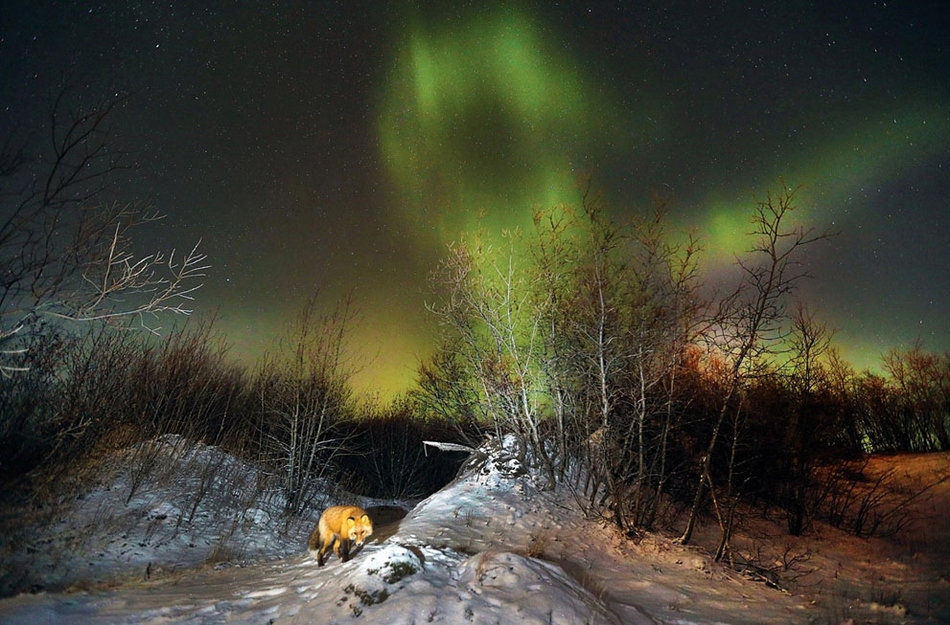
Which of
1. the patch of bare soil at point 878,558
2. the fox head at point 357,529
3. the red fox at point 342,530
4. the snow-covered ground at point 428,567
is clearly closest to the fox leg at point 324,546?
the red fox at point 342,530

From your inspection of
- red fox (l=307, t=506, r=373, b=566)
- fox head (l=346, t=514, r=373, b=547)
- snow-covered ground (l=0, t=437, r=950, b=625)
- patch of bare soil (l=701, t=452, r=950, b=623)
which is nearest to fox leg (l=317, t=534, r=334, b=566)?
red fox (l=307, t=506, r=373, b=566)

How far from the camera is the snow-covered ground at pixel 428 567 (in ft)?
19.4

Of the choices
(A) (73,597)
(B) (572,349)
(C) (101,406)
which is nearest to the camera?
(A) (73,597)

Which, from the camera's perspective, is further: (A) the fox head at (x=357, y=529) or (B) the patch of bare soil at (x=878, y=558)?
(B) the patch of bare soil at (x=878, y=558)

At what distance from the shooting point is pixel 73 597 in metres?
6.32

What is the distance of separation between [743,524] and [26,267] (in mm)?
19505

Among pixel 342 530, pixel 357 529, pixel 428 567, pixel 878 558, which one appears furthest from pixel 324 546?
pixel 878 558

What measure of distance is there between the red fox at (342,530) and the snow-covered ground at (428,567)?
0.96 ft

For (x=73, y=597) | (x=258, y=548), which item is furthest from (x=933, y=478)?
(x=73, y=597)

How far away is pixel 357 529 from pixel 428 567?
1.58m

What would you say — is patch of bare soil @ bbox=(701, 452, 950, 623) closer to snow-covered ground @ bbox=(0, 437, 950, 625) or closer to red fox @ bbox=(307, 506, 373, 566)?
snow-covered ground @ bbox=(0, 437, 950, 625)

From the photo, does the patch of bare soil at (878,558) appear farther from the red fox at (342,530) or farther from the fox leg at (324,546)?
the fox leg at (324,546)

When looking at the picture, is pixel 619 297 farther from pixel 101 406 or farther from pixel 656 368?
pixel 101 406

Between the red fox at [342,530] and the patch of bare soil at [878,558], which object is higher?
the red fox at [342,530]
